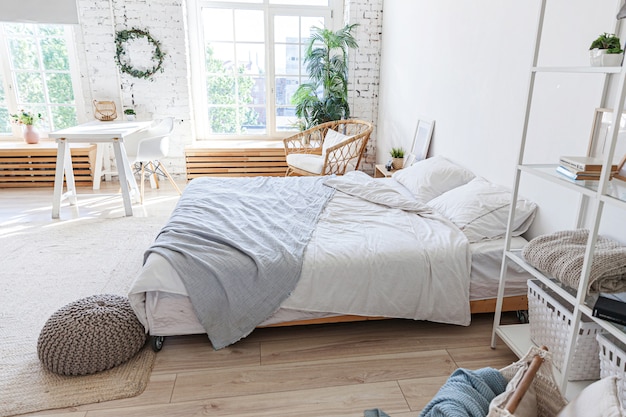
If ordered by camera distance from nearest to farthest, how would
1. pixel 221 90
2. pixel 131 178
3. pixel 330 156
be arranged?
pixel 131 178 < pixel 330 156 < pixel 221 90

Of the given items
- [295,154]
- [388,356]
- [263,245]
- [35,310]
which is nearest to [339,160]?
[295,154]

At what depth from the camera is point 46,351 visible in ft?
6.04

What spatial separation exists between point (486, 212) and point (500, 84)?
2.78 feet

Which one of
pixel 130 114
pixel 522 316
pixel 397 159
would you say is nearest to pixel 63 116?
pixel 130 114

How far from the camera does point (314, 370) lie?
1930 mm

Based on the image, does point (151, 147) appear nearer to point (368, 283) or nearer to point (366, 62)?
point (366, 62)

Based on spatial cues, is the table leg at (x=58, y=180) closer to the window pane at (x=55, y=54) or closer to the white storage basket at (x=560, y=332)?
the window pane at (x=55, y=54)

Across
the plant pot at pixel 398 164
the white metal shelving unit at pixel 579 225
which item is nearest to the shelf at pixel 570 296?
the white metal shelving unit at pixel 579 225

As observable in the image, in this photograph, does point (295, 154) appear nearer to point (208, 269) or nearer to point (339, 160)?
point (339, 160)

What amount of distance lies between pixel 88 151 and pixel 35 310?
299 cm

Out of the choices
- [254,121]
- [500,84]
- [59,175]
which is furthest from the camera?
[254,121]

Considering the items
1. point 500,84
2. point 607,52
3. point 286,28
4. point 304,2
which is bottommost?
point 500,84

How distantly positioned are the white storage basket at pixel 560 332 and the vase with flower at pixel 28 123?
5304 millimetres

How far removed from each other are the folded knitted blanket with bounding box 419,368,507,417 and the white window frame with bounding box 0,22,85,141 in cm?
527
